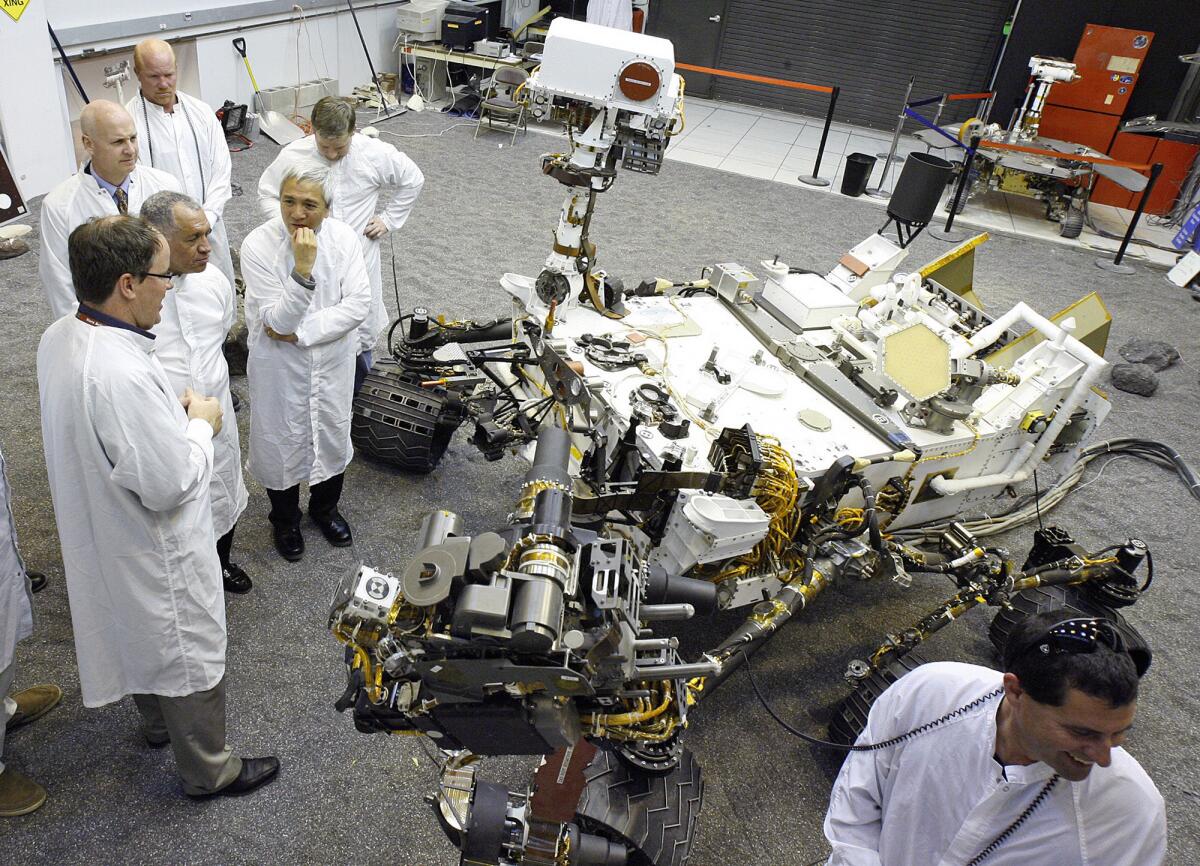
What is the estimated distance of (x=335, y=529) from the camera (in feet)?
11.8

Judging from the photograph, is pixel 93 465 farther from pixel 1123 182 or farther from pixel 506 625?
pixel 1123 182

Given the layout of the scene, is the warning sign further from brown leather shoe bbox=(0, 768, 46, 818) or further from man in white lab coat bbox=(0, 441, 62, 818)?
brown leather shoe bbox=(0, 768, 46, 818)

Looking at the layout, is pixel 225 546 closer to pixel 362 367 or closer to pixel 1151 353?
pixel 362 367

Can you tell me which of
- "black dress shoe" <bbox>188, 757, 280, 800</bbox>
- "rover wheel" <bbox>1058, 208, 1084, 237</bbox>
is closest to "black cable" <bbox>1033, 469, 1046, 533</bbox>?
"black dress shoe" <bbox>188, 757, 280, 800</bbox>

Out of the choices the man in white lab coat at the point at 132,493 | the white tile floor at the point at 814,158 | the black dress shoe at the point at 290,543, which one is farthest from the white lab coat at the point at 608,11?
the man in white lab coat at the point at 132,493

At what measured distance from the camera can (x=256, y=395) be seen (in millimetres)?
3154

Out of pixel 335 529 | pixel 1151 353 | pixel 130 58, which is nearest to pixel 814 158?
pixel 1151 353

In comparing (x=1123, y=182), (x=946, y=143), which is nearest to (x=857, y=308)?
(x=946, y=143)

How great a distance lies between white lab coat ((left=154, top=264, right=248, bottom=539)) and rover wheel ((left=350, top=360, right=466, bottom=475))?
0.98m

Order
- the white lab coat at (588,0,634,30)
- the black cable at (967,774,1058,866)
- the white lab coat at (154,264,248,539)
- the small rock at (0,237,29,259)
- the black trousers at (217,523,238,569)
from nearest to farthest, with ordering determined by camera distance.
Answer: the black cable at (967,774,1058,866) → the white lab coat at (154,264,248,539) → the black trousers at (217,523,238,569) → the small rock at (0,237,29,259) → the white lab coat at (588,0,634,30)

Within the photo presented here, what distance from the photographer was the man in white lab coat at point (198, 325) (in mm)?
2480

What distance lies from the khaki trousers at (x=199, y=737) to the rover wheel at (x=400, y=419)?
1622 millimetres

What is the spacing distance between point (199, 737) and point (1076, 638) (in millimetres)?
2327

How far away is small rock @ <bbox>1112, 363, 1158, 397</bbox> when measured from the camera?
586 centimetres
